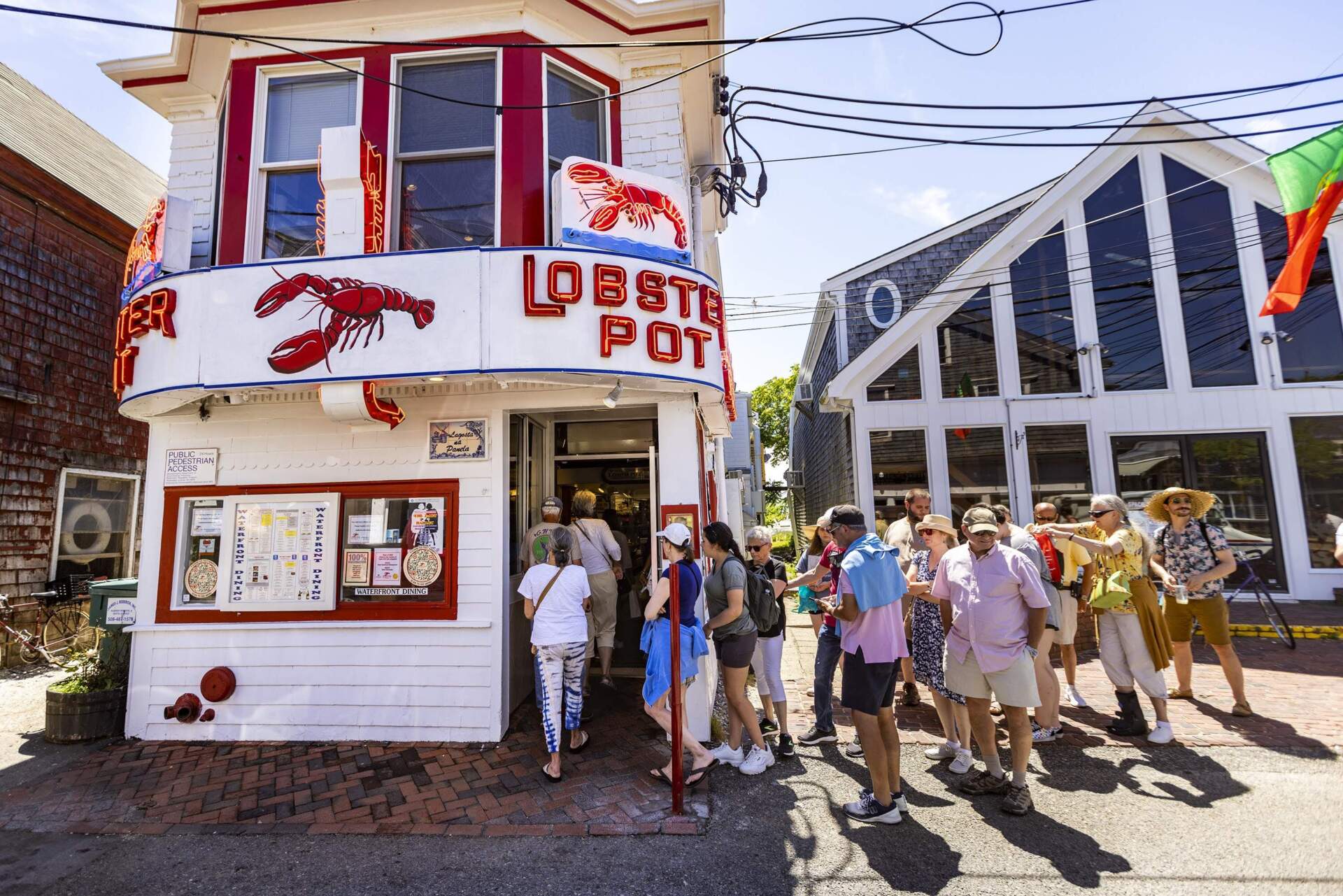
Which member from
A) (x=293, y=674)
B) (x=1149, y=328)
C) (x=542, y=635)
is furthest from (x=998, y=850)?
(x=1149, y=328)

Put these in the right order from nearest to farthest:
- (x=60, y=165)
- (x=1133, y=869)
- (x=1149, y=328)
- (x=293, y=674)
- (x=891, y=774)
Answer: (x=1133, y=869) < (x=891, y=774) < (x=293, y=674) < (x=60, y=165) < (x=1149, y=328)

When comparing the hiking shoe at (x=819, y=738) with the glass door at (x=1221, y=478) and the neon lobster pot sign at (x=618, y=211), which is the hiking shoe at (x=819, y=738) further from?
the glass door at (x=1221, y=478)

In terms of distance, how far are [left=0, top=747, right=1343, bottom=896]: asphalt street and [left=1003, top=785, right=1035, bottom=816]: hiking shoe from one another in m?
0.06

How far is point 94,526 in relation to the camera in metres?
9.36

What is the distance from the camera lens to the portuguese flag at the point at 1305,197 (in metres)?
6.81

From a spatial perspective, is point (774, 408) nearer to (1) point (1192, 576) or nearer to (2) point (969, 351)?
(2) point (969, 351)

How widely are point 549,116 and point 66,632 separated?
31.7 feet

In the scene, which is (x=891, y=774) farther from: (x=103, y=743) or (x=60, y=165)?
(x=60, y=165)

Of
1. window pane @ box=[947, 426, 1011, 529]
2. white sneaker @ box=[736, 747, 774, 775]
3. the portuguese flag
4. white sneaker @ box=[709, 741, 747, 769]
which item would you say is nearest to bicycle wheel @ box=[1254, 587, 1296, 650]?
window pane @ box=[947, 426, 1011, 529]

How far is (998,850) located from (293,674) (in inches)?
212

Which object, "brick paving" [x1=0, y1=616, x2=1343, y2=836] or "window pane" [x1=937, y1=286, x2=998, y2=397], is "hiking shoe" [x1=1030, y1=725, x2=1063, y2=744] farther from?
"window pane" [x1=937, y1=286, x2=998, y2=397]

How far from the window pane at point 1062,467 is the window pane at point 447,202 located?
936cm

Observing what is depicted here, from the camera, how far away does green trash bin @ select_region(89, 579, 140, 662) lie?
18.5 feet

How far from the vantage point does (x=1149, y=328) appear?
421 inches
